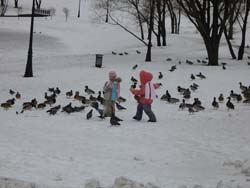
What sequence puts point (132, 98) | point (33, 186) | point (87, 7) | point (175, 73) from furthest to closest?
point (87, 7) < point (175, 73) < point (132, 98) < point (33, 186)

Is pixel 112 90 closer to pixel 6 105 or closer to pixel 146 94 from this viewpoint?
pixel 146 94

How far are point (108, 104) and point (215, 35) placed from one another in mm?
18194

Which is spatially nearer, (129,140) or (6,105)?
(129,140)

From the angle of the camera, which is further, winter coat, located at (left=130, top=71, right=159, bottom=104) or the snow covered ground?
winter coat, located at (left=130, top=71, right=159, bottom=104)

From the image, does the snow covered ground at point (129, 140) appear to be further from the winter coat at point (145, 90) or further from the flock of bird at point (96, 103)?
the winter coat at point (145, 90)

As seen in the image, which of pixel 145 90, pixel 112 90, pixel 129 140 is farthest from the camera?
pixel 112 90

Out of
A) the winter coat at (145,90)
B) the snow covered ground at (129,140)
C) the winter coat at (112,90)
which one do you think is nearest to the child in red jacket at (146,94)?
the winter coat at (145,90)

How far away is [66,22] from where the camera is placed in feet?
258

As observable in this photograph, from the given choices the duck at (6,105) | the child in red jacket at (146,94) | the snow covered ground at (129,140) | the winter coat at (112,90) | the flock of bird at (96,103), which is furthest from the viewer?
the duck at (6,105)

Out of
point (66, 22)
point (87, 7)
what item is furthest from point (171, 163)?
point (87, 7)

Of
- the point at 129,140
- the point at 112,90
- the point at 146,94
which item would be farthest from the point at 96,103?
the point at 129,140

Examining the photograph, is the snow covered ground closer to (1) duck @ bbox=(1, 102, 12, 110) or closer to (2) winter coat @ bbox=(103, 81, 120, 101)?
(1) duck @ bbox=(1, 102, 12, 110)

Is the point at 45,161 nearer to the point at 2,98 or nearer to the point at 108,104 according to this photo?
the point at 108,104

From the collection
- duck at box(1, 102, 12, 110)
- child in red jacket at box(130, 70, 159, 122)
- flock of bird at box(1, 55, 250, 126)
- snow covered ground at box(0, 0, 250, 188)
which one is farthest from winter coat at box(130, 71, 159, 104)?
duck at box(1, 102, 12, 110)
